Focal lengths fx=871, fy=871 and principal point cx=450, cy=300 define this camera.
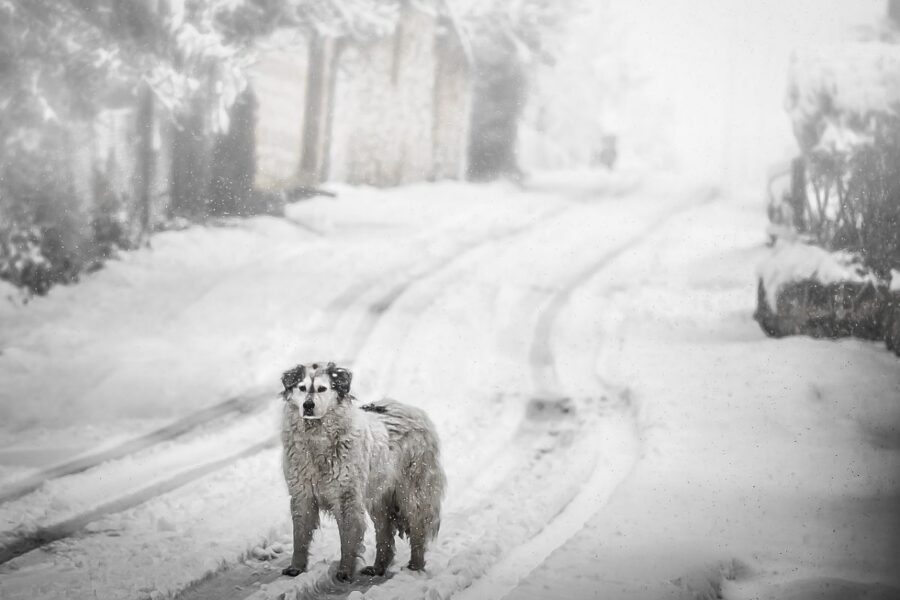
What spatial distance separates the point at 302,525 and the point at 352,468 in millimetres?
528

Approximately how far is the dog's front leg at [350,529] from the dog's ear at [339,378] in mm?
634

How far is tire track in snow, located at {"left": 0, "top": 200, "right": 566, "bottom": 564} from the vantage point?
6.69 metres

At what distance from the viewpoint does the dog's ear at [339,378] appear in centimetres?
538

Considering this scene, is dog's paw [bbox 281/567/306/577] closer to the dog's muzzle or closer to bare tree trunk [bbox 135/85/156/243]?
the dog's muzzle

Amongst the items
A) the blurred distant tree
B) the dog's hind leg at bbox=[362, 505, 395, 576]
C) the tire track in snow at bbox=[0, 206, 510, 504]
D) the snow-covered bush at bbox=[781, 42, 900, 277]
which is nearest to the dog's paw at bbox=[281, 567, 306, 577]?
the dog's hind leg at bbox=[362, 505, 395, 576]

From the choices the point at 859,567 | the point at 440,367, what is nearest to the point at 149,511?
the point at 440,367

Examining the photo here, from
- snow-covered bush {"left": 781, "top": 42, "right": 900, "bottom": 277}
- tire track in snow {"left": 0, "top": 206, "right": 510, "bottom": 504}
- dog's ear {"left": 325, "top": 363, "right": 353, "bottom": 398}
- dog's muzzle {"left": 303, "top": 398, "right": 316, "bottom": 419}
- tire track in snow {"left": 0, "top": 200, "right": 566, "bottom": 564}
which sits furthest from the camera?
snow-covered bush {"left": 781, "top": 42, "right": 900, "bottom": 277}

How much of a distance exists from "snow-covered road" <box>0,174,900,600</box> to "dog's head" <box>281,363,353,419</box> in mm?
1154

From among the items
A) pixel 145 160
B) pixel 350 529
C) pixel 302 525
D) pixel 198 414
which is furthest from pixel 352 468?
pixel 145 160

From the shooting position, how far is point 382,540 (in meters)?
5.79

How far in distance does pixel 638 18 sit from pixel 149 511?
8.36 metres

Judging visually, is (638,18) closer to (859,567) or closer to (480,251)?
(480,251)

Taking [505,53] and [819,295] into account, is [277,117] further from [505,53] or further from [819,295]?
[819,295]

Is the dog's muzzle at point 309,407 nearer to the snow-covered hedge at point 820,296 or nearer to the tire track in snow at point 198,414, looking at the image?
the tire track in snow at point 198,414
